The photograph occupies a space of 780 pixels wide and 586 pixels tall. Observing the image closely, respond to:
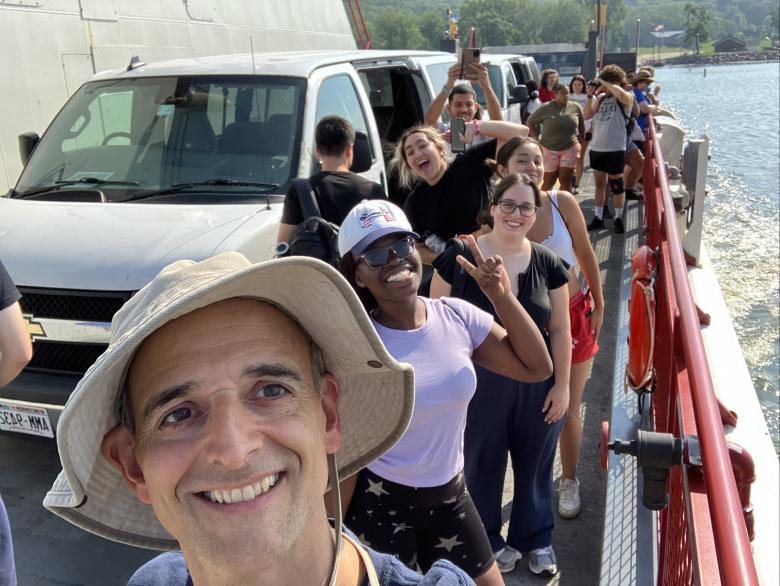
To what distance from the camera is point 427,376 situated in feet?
8.16

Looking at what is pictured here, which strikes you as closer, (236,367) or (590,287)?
(236,367)

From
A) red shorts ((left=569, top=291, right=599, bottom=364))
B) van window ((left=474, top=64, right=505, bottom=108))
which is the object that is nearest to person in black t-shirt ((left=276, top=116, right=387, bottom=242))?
red shorts ((left=569, top=291, right=599, bottom=364))

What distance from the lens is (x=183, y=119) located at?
525cm

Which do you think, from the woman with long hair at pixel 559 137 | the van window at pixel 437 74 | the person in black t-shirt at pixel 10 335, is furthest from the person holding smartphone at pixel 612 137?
the person in black t-shirt at pixel 10 335

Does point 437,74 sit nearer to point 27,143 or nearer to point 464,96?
point 464,96

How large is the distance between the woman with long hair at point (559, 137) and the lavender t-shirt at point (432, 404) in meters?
6.64

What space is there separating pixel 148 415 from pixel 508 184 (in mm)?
2348

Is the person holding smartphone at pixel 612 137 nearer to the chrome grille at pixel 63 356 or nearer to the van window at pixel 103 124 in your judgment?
the van window at pixel 103 124

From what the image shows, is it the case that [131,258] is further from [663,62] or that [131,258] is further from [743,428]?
[663,62]

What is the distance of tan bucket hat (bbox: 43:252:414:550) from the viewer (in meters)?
1.27

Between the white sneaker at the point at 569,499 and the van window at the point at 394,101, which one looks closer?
the white sneaker at the point at 569,499

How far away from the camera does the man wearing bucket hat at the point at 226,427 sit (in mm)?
1259

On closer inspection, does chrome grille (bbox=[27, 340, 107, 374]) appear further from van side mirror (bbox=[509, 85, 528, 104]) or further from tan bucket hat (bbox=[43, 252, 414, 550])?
van side mirror (bbox=[509, 85, 528, 104])

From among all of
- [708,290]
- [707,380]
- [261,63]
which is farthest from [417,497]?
[708,290]
